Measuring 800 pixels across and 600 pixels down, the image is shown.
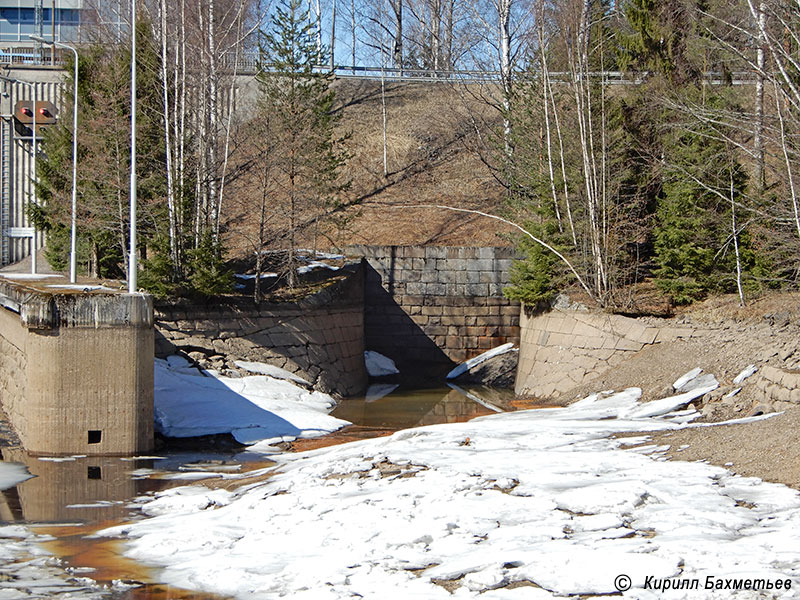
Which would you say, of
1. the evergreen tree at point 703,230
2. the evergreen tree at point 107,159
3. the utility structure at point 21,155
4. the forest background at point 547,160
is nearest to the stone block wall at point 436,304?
the forest background at point 547,160

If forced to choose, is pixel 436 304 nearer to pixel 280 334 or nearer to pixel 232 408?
pixel 280 334

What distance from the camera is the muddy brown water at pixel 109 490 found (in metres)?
8.31

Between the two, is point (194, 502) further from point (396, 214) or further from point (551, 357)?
point (396, 214)

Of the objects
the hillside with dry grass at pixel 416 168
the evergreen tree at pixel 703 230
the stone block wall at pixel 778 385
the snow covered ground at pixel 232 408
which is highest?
the hillside with dry grass at pixel 416 168

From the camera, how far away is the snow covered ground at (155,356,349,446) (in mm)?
17047

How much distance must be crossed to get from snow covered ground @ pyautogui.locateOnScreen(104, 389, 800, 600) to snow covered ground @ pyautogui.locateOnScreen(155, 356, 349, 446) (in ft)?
15.3

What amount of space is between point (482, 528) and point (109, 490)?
6.17 metres

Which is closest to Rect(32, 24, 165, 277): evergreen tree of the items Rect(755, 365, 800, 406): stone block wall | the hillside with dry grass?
the hillside with dry grass

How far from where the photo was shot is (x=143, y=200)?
2370 centimetres

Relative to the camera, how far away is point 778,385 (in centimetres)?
1423

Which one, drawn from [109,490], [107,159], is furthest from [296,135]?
[109,490]

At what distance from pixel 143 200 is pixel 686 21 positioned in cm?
1814

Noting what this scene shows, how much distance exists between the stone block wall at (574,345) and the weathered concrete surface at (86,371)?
35.3 feet

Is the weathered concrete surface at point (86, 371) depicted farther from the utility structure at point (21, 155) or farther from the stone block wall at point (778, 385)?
the utility structure at point (21, 155)
